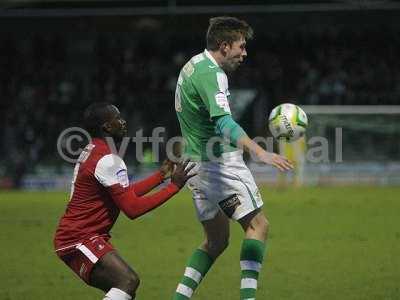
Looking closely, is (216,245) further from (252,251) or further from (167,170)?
(167,170)

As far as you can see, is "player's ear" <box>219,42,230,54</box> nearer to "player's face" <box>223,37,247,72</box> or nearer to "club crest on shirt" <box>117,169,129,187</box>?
"player's face" <box>223,37,247,72</box>

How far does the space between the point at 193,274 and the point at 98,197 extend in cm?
118

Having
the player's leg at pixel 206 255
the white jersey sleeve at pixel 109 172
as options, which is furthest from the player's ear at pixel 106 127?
the player's leg at pixel 206 255

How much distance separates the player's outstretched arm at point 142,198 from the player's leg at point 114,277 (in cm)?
34

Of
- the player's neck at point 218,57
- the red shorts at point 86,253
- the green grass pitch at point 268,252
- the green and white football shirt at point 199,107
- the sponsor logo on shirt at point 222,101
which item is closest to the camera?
the red shorts at point 86,253

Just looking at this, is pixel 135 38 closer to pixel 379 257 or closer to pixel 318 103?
pixel 318 103

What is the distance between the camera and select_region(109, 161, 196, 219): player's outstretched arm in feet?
19.3

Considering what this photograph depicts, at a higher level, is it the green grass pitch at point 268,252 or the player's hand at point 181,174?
the player's hand at point 181,174

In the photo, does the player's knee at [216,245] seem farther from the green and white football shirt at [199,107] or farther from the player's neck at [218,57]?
the player's neck at [218,57]

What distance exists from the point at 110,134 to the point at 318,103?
68.4ft

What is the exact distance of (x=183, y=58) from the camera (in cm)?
2859

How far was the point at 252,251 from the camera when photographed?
6512 millimetres

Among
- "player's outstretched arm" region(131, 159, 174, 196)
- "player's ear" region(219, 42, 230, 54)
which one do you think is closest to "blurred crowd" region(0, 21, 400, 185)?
"player's ear" region(219, 42, 230, 54)

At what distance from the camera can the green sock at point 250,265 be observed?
648cm
